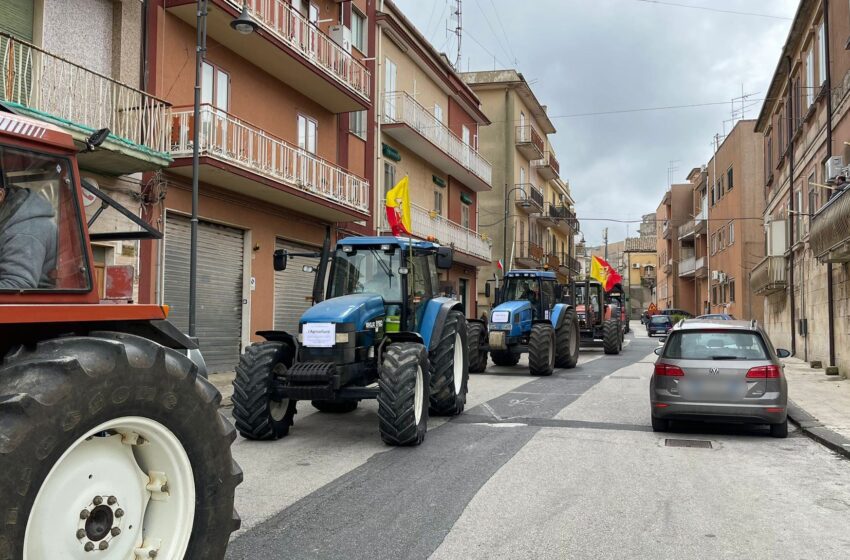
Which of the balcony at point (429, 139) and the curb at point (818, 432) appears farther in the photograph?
the balcony at point (429, 139)

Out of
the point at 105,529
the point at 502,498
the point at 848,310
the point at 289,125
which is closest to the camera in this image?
the point at 105,529

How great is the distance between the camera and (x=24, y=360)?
8.98 feet

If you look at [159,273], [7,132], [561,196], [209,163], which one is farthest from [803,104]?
[561,196]

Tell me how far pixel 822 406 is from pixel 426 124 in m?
16.8

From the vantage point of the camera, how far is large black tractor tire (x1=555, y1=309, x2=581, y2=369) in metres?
17.8

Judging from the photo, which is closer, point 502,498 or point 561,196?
point 502,498

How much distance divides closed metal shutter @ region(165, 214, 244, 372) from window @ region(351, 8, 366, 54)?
818 cm

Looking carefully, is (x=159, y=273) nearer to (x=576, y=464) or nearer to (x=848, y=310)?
(x=576, y=464)

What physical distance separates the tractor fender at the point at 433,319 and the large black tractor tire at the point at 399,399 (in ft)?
4.23

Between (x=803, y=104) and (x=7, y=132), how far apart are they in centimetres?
2252

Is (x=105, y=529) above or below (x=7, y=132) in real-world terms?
below

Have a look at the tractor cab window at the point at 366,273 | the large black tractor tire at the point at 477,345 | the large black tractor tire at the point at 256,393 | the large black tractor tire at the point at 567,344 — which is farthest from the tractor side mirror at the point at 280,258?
the large black tractor tire at the point at 567,344

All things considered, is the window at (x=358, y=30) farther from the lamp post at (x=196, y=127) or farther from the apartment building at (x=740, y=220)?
the apartment building at (x=740, y=220)

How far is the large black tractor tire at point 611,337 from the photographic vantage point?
2381 centimetres
